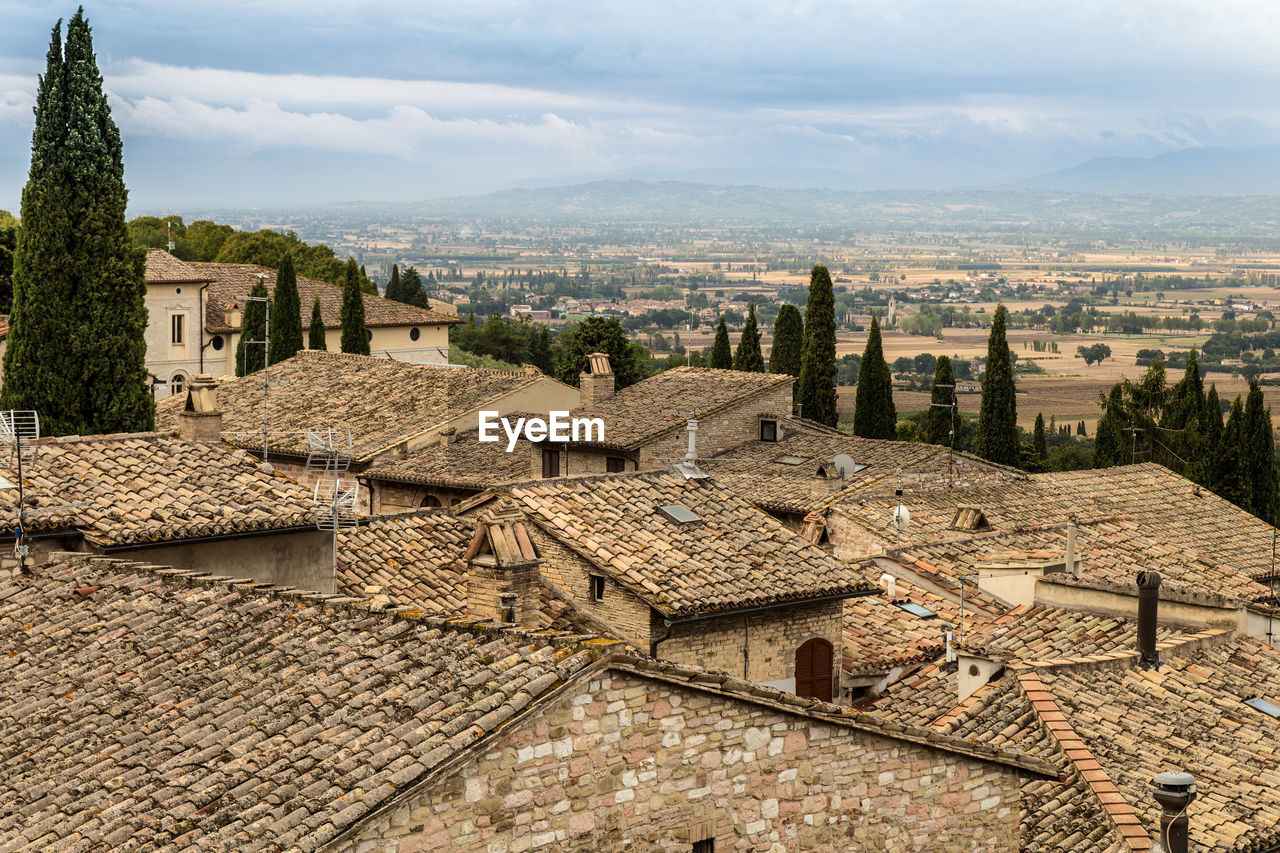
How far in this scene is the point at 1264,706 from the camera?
1566cm

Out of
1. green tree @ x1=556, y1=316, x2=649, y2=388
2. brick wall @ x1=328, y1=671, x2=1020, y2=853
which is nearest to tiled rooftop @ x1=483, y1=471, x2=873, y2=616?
brick wall @ x1=328, y1=671, x2=1020, y2=853

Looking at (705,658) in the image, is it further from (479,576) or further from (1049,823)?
(1049,823)

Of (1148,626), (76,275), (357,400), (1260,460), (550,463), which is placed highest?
(76,275)

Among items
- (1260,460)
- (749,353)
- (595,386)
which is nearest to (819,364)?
(749,353)

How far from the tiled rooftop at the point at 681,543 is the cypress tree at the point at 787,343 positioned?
119 feet

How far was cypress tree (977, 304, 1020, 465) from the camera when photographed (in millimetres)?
47375

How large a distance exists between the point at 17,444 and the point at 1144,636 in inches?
433

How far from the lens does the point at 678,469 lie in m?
18.0

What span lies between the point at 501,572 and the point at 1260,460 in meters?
37.1

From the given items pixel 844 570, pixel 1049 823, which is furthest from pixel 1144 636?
pixel 1049 823

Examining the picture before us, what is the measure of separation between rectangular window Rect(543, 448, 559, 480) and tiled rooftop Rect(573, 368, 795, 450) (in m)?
1.09

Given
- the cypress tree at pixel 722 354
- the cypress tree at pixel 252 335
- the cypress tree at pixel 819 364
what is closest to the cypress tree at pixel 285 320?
the cypress tree at pixel 252 335

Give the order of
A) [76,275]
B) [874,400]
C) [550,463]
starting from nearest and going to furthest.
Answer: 1. [76,275]
2. [550,463]
3. [874,400]

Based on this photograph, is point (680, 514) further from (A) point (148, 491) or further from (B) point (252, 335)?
(B) point (252, 335)
